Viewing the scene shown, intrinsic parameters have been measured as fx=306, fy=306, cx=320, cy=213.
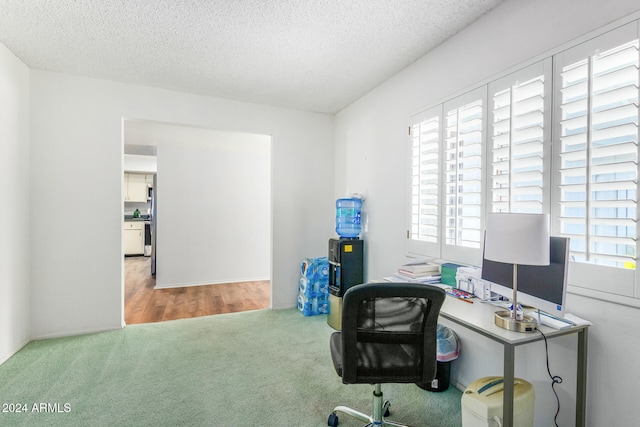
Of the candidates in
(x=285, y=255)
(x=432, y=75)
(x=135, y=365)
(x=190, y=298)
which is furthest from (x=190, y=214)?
(x=432, y=75)

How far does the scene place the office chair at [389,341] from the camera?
1.49 metres

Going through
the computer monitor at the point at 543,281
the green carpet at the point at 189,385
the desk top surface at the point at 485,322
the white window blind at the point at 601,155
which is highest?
the white window blind at the point at 601,155

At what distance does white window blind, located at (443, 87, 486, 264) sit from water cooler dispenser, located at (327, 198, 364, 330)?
124 cm

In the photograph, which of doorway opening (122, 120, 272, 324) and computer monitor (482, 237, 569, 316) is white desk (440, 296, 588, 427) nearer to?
computer monitor (482, 237, 569, 316)

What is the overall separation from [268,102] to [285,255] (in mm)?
2029

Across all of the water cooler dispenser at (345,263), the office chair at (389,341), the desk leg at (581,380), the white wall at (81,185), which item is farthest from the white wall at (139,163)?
the desk leg at (581,380)

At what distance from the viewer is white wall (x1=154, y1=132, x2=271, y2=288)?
5.32 m

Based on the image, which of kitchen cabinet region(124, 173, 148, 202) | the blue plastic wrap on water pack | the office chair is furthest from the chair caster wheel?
kitchen cabinet region(124, 173, 148, 202)

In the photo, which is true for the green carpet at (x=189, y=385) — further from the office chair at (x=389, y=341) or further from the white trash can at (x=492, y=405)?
the office chair at (x=389, y=341)

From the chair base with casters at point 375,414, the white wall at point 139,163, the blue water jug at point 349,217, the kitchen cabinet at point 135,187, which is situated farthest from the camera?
the kitchen cabinet at point 135,187

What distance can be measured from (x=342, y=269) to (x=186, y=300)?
2.58m

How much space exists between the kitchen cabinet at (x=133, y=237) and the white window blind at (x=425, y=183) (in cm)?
834

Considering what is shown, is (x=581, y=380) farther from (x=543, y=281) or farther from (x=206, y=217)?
(x=206, y=217)

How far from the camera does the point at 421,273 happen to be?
2.35 metres
